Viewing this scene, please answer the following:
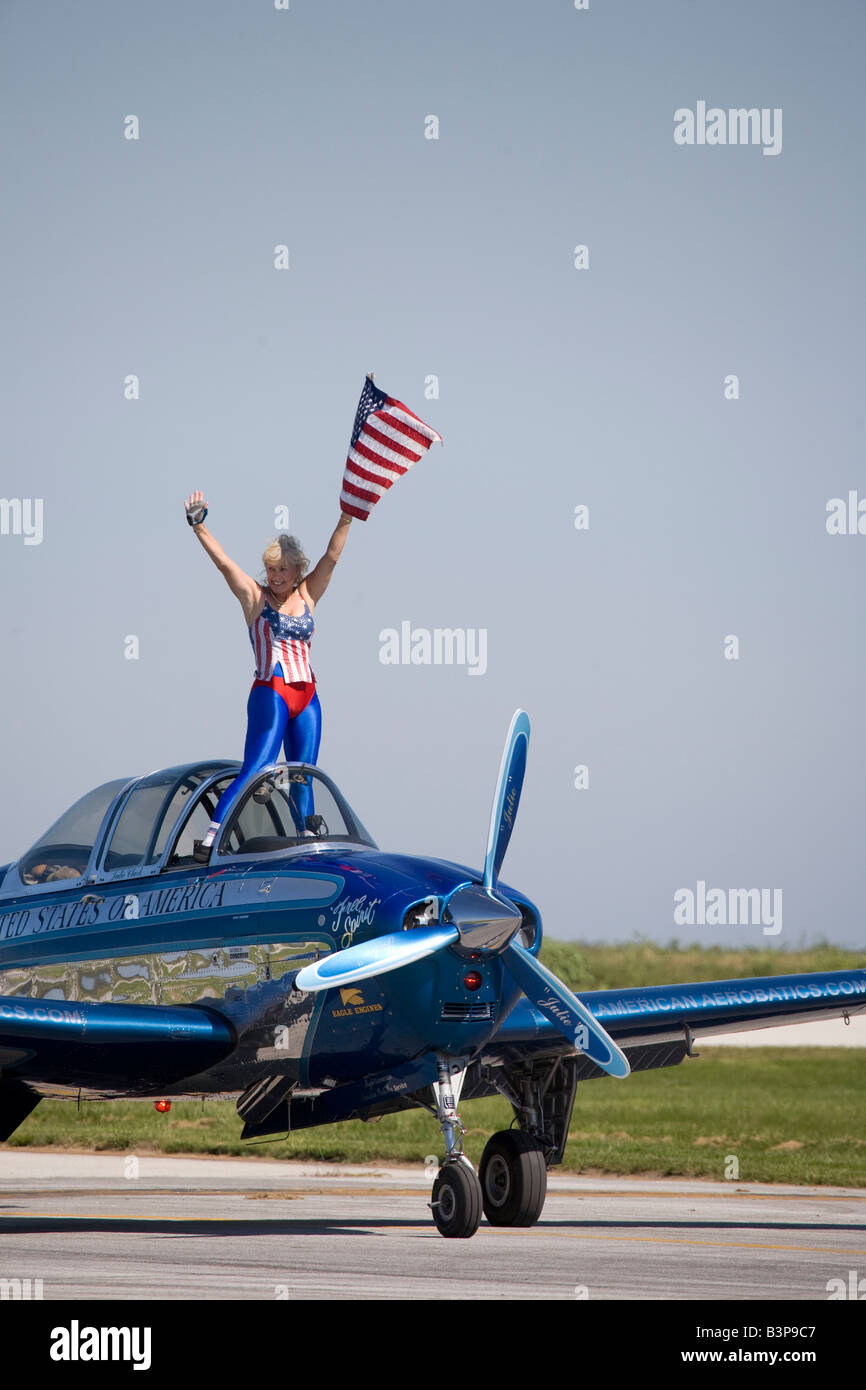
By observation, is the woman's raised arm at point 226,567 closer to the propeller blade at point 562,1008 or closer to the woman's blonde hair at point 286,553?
the woman's blonde hair at point 286,553

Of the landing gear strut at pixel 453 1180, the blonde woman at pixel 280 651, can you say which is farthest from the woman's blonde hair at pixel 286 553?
the landing gear strut at pixel 453 1180

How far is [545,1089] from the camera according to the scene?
46.2 ft

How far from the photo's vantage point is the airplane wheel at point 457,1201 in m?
11.4

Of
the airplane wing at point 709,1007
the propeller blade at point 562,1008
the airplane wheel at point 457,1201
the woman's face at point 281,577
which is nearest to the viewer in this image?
the airplane wheel at point 457,1201

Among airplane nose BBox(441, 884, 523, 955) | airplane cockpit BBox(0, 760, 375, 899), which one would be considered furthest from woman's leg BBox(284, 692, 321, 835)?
airplane nose BBox(441, 884, 523, 955)

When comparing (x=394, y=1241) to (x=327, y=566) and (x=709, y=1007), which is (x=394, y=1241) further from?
(x=327, y=566)

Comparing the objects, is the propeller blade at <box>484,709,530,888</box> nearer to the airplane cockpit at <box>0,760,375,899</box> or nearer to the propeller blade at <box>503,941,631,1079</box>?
the propeller blade at <box>503,941,631,1079</box>

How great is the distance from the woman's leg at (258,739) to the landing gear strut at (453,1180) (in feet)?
8.74

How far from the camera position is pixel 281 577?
44.2 feet

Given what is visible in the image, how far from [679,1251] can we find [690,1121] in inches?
616

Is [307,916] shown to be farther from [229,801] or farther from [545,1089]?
[545,1089]

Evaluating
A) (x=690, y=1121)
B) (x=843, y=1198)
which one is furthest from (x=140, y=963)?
(x=690, y=1121)

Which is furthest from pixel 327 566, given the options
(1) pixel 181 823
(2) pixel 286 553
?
(1) pixel 181 823

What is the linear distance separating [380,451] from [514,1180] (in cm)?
586
